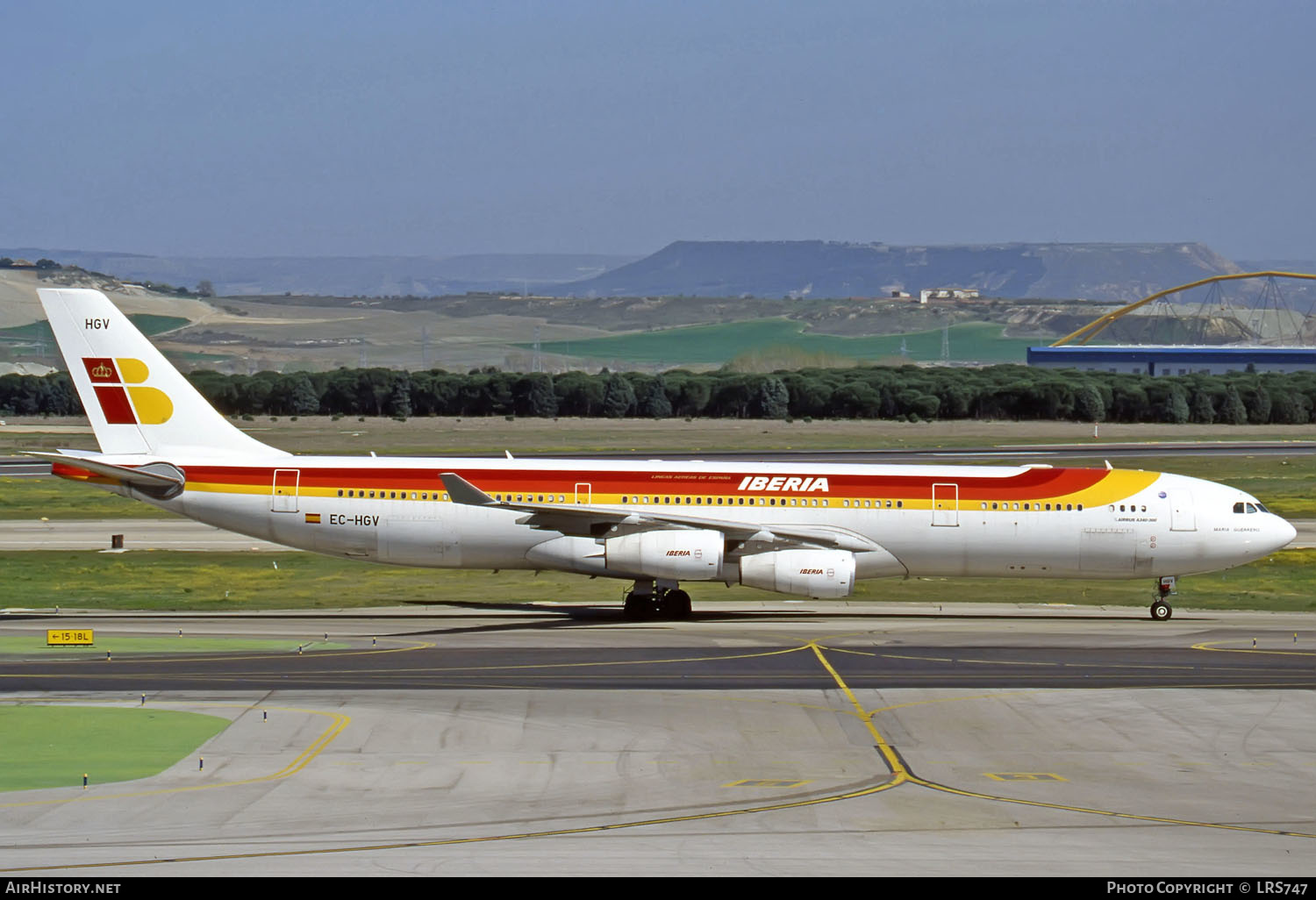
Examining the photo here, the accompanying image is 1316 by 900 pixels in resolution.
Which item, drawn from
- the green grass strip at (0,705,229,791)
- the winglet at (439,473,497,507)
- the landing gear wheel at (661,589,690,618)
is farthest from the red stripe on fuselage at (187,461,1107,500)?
the green grass strip at (0,705,229,791)

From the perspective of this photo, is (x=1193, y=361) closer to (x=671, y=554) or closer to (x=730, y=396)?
(x=730, y=396)

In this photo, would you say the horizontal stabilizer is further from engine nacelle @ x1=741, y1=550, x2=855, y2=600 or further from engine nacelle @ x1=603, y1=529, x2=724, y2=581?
engine nacelle @ x1=741, y1=550, x2=855, y2=600

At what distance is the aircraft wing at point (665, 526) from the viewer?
3984 cm

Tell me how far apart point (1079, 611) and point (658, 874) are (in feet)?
94.7

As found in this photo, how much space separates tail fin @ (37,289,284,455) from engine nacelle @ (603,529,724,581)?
11.5 m

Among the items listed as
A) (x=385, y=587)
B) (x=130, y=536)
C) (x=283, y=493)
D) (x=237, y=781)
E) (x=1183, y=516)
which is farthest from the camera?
(x=130, y=536)

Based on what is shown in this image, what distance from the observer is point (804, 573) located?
127ft

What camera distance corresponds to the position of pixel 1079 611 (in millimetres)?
42938

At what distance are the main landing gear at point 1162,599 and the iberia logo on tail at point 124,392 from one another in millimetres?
28234

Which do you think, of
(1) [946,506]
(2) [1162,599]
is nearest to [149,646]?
(1) [946,506]

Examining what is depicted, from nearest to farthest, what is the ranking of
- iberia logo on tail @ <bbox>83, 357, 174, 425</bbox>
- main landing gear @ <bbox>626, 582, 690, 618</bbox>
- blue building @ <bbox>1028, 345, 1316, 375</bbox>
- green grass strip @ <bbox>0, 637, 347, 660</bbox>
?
green grass strip @ <bbox>0, 637, 347, 660</bbox>
main landing gear @ <bbox>626, 582, 690, 618</bbox>
iberia logo on tail @ <bbox>83, 357, 174, 425</bbox>
blue building @ <bbox>1028, 345, 1316, 375</bbox>

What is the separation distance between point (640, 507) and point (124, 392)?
14.9 m

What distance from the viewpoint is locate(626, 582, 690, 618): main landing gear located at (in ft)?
134

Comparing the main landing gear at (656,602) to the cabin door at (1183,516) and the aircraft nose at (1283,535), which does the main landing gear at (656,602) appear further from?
the aircraft nose at (1283,535)
